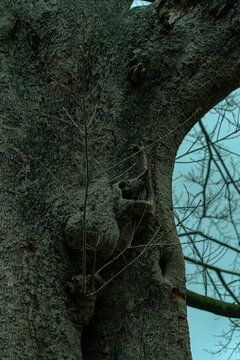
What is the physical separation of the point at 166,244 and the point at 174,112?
29.6 inches

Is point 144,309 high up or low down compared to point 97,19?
down

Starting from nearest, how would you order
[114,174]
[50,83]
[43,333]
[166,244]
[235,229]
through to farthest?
[43,333] → [166,244] → [114,174] → [50,83] → [235,229]

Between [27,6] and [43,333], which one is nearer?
[43,333]

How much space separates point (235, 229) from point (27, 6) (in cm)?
290

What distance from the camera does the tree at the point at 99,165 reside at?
1.99 m

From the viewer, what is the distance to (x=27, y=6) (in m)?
2.79

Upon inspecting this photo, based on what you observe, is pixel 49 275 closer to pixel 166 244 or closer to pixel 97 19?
pixel 166 244

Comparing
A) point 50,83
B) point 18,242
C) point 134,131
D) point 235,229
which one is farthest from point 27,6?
point 235,229

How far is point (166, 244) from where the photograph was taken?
2150 mm

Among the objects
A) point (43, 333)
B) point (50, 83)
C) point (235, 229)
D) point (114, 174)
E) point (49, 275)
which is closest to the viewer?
point (43, 333)

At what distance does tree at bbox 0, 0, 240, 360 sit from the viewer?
78.2 inches

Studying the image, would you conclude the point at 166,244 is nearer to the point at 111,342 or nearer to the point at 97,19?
the point at 111,342

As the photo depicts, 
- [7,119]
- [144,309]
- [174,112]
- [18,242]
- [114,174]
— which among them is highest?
[174,112]

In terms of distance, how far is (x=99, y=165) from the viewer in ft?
7.56
